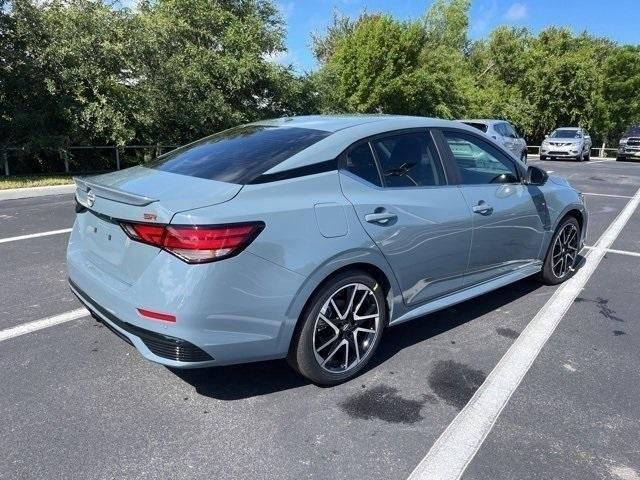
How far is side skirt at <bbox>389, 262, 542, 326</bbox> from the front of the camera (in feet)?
12.4

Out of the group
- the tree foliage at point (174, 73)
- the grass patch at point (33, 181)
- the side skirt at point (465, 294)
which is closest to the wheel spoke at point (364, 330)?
the side skirt at point (465, 294)

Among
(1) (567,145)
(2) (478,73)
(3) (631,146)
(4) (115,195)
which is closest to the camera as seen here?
(4) (115,195)

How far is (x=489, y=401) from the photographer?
127 inches

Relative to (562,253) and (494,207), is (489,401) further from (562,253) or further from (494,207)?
(562,253)

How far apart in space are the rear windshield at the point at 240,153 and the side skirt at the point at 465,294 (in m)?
1.35

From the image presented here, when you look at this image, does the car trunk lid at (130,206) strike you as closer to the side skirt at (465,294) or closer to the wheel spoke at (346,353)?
the wheel spoke at (346,353)

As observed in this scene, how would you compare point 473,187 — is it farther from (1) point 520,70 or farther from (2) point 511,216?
(1) point 520,70

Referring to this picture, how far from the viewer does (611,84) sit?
40.5 meters

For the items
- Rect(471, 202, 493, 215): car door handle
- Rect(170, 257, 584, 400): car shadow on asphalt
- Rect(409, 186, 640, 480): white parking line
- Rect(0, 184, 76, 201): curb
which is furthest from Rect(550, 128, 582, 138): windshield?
Rect(471, 202, 493, 215): car door handle

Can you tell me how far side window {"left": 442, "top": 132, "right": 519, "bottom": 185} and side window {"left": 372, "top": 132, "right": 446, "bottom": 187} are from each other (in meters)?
0.25

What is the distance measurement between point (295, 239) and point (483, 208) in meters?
1.85

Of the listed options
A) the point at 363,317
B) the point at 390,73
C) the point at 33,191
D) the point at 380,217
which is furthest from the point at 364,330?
the point at 390,73

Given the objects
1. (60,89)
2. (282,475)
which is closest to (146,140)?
(60,89)

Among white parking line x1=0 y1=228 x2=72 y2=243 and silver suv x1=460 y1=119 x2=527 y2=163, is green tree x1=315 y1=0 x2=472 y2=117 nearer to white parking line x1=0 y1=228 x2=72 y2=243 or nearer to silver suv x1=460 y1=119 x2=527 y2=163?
silver suv x1=460 y1=119 x2=527 y2=163
